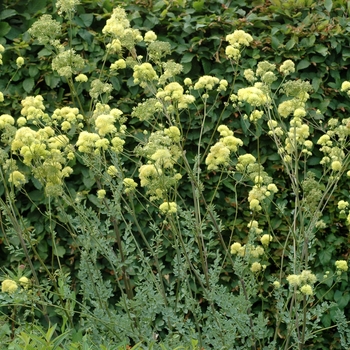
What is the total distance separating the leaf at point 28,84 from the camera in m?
4.54

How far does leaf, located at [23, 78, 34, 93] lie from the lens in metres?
4.54

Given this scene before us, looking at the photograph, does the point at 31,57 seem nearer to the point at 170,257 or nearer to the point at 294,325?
the point at 170,257

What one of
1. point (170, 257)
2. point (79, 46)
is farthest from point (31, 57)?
point (170, 257)

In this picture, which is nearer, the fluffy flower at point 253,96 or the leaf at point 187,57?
the fluffy flower at point 253,96

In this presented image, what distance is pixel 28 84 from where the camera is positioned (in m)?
4.56

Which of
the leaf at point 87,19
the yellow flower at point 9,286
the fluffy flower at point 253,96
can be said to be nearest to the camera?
the yellow flower at point 9,286

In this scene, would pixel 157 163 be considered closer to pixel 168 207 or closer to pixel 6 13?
pixel 168 207

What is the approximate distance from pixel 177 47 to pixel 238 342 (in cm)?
184

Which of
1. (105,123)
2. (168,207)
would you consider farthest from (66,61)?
(168,207)

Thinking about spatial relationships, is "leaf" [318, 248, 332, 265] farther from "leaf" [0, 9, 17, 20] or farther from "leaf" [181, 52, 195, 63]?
"leaf" [0, 9, 17, 20]

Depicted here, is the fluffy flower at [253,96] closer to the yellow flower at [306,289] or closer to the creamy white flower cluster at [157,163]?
the creamy white flower cluster at [157,163]

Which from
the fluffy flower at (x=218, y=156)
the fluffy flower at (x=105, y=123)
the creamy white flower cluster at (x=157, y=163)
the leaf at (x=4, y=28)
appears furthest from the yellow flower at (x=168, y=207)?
the leaf at (x=4, y=28)

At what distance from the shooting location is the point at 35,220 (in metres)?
4.55

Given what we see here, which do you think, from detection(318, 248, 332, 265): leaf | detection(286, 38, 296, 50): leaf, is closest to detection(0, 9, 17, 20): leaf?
detection(286, 38, 296, 50): leaf
